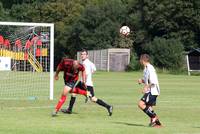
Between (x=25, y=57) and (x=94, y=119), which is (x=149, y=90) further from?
(x=25, y=57)

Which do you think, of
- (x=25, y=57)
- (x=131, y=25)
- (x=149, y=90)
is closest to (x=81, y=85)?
(x=149, y=90)

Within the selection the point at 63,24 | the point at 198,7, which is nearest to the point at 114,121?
the point at 198,7

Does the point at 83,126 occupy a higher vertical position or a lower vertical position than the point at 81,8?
lower

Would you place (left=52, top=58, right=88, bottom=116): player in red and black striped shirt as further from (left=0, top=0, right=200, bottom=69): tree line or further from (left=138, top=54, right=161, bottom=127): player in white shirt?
(left=0, top=0, right=200, bottom=69): tree line

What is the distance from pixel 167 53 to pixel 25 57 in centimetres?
4593

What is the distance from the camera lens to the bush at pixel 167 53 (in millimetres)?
75812

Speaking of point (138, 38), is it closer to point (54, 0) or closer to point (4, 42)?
point (54, 0)

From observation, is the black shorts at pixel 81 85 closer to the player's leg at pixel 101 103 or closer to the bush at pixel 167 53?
the player's leg at pixel 101 103

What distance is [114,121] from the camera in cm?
1672

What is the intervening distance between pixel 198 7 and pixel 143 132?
71.6m

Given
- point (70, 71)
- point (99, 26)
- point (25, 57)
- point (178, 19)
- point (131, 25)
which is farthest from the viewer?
point (99, 26)

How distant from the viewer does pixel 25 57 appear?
111ft

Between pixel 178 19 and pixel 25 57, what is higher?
pixel 178 19

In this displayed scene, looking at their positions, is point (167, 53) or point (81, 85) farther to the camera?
point (167, 53)
